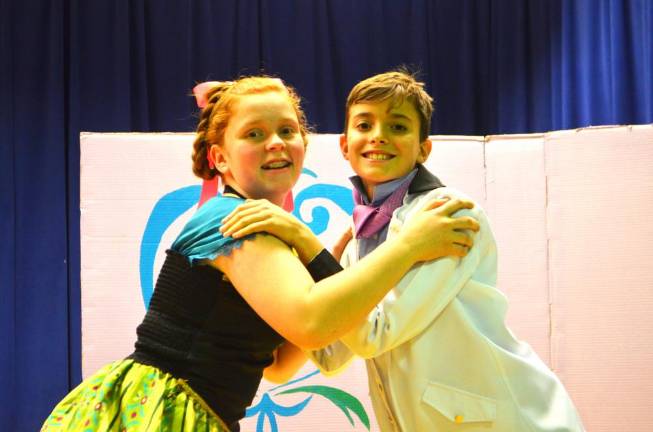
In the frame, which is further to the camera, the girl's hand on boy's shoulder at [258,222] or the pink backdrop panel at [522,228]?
the pink backdrop panel at [522,228]

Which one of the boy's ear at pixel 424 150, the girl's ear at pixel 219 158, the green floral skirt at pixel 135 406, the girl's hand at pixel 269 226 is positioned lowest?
the green floral skirt at pixel 135 406

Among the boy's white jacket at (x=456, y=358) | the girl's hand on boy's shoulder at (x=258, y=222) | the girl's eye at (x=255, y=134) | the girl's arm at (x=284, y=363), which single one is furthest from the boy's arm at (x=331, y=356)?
the girl's eye at (x=255, y=134)

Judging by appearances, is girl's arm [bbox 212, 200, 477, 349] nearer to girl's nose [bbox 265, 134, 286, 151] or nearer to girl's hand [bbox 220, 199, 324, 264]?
girl's hand [bbox 220, 199, 324, 264]

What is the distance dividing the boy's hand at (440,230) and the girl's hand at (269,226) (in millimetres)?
219

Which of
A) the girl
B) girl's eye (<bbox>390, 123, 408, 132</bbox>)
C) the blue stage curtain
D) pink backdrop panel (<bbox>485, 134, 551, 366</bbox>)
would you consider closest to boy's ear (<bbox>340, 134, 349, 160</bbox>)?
girl's eye (<bbox>390, 123, 408, 132</bbox>)

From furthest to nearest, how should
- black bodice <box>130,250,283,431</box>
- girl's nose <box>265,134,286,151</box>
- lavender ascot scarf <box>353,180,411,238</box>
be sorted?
1. lavender ascot scarf <box>353,180,411,238</box>
2. girl's nose <box>265,134,286,151</box>
3. black bodice <box>130,250,283,431</box>

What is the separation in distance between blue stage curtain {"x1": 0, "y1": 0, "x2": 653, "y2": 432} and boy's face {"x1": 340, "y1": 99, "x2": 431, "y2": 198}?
8.92 ft

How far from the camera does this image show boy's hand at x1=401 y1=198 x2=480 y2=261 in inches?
61.9

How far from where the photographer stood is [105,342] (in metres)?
2.96

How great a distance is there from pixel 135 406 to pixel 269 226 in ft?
1.50

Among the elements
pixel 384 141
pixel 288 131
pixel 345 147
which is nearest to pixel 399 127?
pixel 384 141

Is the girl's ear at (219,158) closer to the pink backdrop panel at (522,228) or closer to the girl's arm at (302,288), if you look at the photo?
the girl's arm at (302,288)

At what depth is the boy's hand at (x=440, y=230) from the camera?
61.9 inches

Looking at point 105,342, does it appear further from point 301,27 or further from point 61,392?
point 301,27
